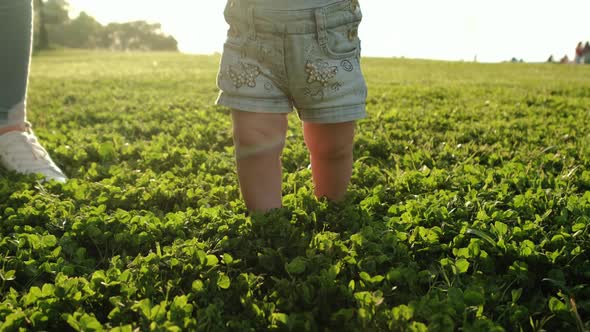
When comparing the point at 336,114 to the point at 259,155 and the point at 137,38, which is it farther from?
the point at 137,38

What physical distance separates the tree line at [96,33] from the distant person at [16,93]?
57498 mm

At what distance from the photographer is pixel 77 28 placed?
6925 cm

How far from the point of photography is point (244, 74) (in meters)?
2.72

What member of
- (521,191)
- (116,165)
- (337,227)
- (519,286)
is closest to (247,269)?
(337,227)

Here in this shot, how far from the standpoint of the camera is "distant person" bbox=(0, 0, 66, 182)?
3840 millimetres

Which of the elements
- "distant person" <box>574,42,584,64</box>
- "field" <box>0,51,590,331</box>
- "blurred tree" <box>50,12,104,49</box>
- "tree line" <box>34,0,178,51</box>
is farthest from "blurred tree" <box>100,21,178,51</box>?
"field" <box>0,51,590,331</box>

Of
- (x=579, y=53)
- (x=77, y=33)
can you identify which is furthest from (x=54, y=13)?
(x=579, y=53)

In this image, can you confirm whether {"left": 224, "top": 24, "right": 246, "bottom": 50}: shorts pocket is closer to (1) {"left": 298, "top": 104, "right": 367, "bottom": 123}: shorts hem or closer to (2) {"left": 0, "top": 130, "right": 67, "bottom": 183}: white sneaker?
(1) {"left": 298, "top": 104, "right": 367, "bottom": 123}: shorts hem

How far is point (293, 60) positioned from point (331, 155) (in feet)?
1.82

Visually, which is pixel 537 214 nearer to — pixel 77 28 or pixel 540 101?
pixel 540 101

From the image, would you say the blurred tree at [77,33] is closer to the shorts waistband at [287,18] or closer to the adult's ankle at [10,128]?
the adult's ankle at [10,128]

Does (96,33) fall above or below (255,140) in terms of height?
above

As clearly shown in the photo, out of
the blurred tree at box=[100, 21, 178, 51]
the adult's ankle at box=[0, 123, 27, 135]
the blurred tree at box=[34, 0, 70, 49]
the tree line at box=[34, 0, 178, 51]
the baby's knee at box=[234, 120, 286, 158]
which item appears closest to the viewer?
the baby's knee at box=[234, 120, 286, 158]

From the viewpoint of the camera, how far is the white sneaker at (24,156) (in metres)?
→ 3.77
